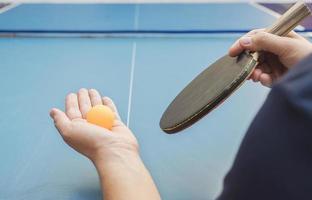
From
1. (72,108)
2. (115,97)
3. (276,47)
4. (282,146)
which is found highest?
(282,146)

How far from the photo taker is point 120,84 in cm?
126

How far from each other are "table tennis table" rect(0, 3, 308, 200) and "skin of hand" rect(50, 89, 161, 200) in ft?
0.41

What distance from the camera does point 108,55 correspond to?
1493 mm

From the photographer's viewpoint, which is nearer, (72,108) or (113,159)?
(113,159)

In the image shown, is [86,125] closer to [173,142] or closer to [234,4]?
[173,142]

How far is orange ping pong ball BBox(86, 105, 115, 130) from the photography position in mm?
831

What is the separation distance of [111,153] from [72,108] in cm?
20

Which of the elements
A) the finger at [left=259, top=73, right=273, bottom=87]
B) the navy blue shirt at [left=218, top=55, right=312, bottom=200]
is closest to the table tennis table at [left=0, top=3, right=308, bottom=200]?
the finger at [left=259, top=73, right=273, bottom=87]

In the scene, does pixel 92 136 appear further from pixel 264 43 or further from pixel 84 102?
pixel 264 43

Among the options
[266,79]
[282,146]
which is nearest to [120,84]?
[266,79]

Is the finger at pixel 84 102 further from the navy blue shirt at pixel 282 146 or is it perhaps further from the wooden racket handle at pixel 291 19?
the navy blue shirt at pixel 282 146

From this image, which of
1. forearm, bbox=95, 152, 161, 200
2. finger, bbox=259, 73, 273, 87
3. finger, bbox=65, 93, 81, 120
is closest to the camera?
forearm, bbox=95, 152, 161, 200

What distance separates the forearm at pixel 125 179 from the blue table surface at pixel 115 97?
137 mm

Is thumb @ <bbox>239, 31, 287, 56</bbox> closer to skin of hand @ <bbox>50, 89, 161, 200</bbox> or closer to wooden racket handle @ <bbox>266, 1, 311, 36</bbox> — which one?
wooden racket handle @ <bbox>266, 1, 311, 36</bbox>
